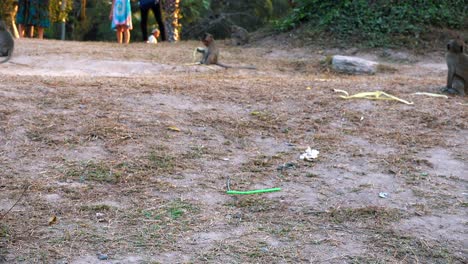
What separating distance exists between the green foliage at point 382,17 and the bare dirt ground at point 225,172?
5492 millimetres

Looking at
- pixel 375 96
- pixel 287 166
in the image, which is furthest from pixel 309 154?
pixel 375 96

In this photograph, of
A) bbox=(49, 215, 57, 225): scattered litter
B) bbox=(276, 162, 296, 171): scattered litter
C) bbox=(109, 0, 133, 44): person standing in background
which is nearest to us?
bbox=(49, 215, 57, 225): scattered litter

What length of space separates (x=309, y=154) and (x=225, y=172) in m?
0.89

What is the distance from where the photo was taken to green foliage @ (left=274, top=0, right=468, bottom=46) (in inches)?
557

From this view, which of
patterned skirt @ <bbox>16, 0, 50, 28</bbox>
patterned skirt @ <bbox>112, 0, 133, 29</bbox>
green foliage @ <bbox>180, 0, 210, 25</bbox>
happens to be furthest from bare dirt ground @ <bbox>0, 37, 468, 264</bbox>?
green foliage @ <bbox>180, 0, 210, 25</bbox>

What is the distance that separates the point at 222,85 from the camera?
8273 millimetres

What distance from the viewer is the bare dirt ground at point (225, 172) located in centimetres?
439

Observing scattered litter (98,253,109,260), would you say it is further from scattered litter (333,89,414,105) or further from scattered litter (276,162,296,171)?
scattered litter (333,89,414,105)

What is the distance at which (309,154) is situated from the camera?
6.12m

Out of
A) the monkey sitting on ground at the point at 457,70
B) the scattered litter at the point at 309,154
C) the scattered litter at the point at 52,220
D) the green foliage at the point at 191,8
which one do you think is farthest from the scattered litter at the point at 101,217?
the green foliage at the point at 191,8

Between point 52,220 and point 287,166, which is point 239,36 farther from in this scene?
point 52,220

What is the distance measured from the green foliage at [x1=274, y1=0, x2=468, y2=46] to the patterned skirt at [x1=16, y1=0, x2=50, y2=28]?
5.24 metres

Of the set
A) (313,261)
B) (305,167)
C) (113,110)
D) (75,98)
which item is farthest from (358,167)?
(75,98)

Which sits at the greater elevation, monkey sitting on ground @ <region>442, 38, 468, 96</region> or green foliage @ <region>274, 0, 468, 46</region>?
green foliage @ <region>274, 0, 468, 46</region>
